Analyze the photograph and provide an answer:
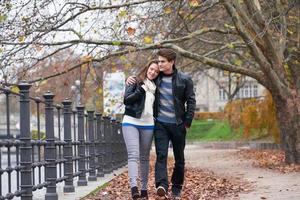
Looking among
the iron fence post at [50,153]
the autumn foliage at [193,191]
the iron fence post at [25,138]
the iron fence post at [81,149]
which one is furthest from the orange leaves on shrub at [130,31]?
the iron fence post at [25,138]

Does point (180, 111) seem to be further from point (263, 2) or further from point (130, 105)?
point (263, 2)

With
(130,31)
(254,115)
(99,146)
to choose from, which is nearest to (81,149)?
(99,146)

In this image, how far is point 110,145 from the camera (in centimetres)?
1994

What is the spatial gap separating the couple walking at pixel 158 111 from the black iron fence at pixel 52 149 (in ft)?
4.26

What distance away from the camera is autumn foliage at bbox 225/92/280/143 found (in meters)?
33.1

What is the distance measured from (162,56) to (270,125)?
25.6m

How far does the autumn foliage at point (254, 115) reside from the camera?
33.1 m

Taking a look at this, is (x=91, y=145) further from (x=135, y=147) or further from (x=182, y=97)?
(x=182, y=97)

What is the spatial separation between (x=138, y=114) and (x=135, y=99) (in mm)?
202

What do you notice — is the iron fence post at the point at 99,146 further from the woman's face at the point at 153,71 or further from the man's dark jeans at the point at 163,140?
the woman's face at the point at 153,71

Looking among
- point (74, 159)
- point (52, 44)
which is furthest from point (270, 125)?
point (74, 159)

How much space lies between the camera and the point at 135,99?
9.38 metres

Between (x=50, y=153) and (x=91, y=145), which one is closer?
(x=50, y=153)

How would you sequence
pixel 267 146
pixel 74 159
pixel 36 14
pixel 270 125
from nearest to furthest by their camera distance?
pixel 74 159
pixel 36 14
pixel 270 125
pixel 267 146
